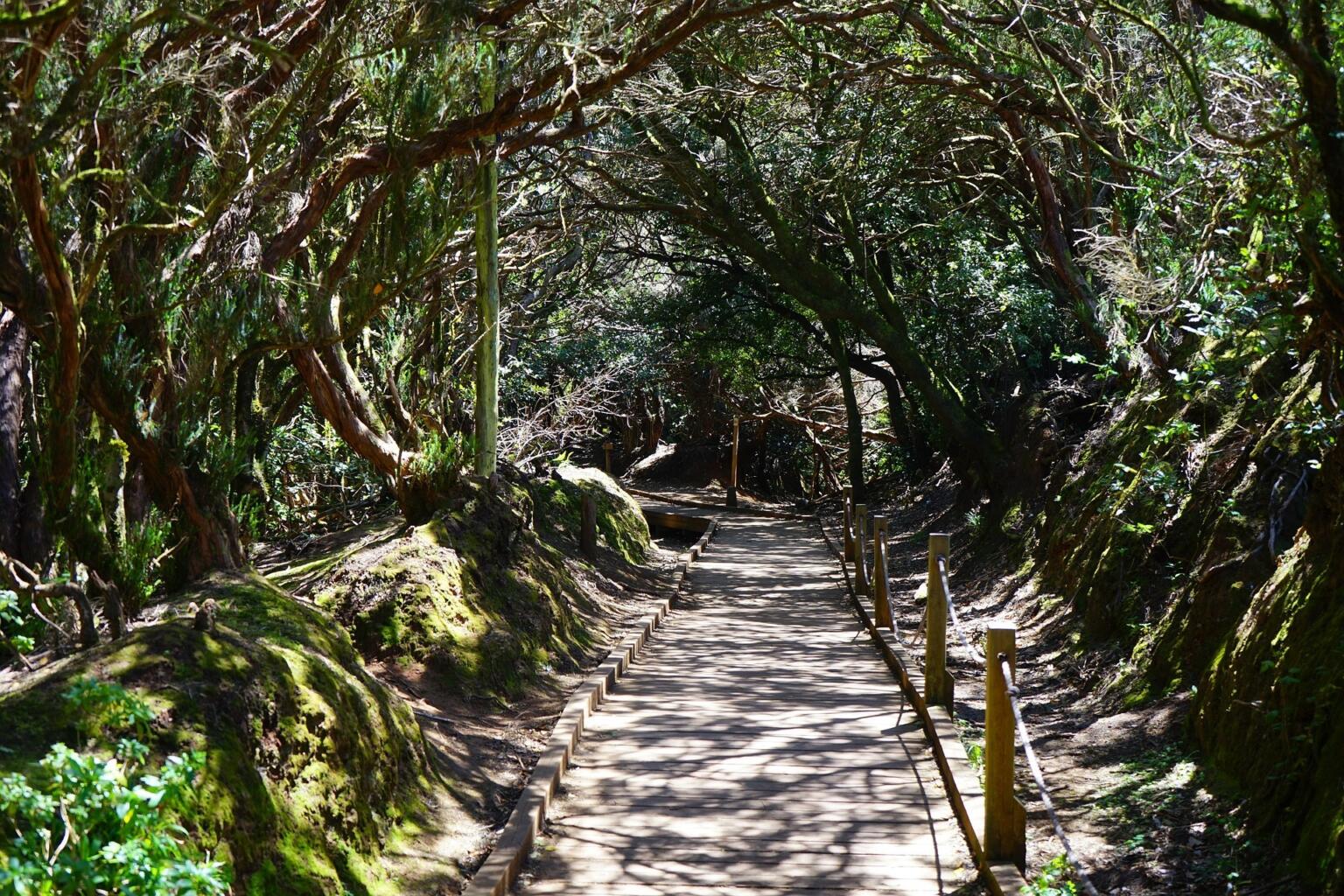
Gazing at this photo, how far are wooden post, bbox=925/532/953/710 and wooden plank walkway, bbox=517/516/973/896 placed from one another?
287 millimetres

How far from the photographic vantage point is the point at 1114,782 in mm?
6324

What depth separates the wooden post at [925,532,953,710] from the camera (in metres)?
7.78

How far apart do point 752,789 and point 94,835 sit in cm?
417

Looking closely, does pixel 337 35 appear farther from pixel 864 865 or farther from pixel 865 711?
pixel 865 711

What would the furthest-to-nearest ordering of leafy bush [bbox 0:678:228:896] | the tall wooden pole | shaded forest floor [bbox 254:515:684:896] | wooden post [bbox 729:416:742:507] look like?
wooden post [bbox 729:416:742:507], the tall wooden pole, shaded forest floor [bbox 254:515:684:896], leafy bush [bbox 0:678:228:896]

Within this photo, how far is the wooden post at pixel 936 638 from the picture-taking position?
7777mm

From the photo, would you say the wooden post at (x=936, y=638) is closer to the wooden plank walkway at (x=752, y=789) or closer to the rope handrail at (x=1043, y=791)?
the wooden plank walkway at (x=752, y=789)

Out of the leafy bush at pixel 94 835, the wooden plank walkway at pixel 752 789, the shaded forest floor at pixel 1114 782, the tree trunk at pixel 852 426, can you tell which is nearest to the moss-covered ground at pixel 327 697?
the leafy bush at pixel 94 835

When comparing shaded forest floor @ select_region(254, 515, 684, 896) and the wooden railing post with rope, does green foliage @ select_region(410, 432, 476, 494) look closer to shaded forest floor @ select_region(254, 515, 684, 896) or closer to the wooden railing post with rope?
shaded forest floor @ select_region(254, 515, 684, 896)

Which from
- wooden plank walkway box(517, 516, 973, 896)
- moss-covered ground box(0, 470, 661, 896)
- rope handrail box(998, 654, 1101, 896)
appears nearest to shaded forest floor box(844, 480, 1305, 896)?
rope handrail box(998, 654, 1101, 896)

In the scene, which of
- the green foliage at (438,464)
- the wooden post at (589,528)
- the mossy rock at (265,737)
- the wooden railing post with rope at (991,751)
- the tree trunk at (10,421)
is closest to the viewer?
the mossy rock at (265,737)

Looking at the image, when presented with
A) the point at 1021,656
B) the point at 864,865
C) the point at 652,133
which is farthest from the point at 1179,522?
the point at 652,133

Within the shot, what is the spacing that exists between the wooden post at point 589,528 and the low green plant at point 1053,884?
1061 centimetres

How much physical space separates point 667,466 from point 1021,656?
2749 centimetres
